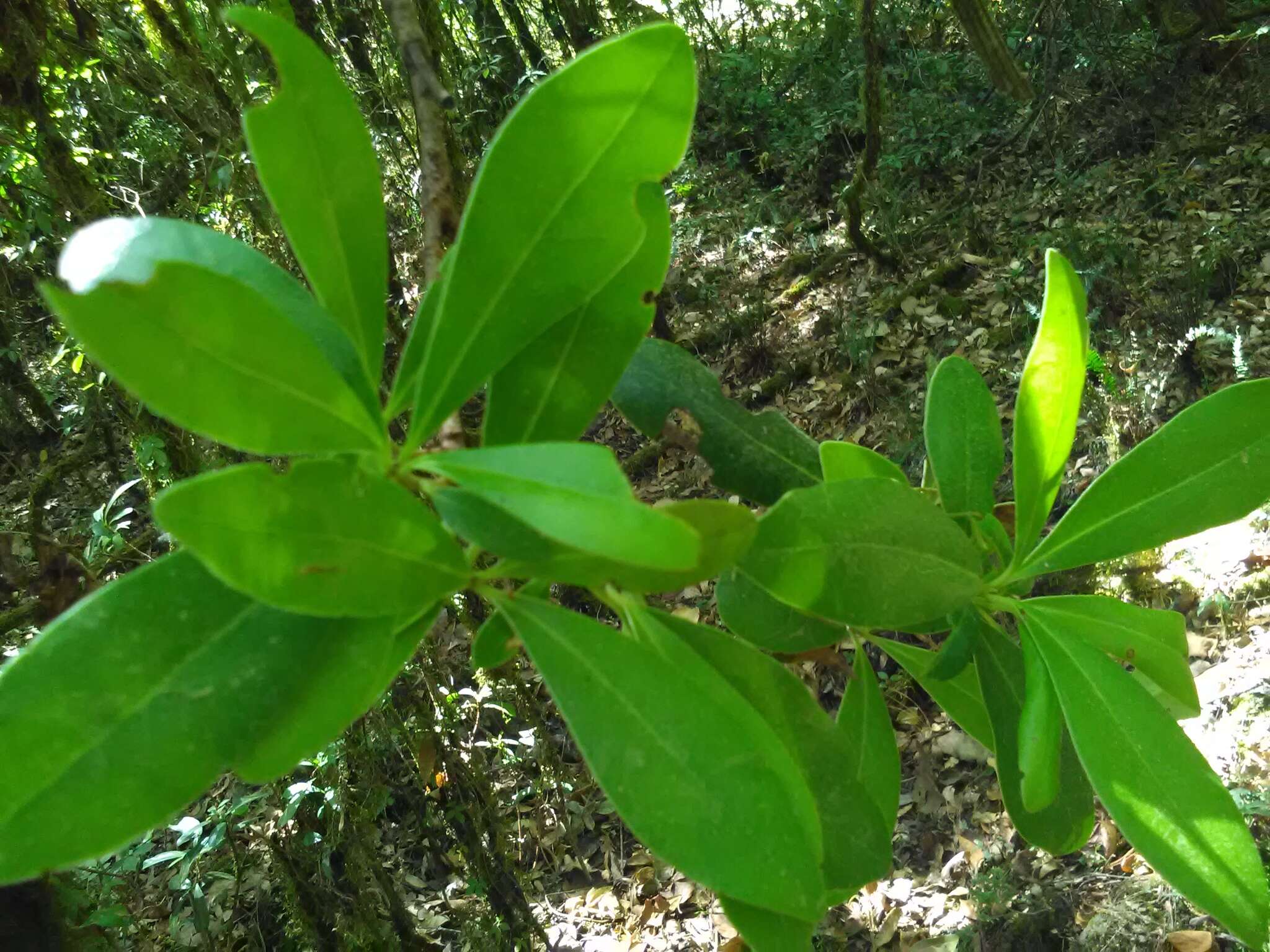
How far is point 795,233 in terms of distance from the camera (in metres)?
4.23

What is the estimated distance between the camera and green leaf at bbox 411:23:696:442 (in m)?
0.40

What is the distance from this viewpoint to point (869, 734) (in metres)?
0.62

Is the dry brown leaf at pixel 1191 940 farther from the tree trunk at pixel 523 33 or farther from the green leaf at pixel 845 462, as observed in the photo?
the tree trunk at pixel 523 33

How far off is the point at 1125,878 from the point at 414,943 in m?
1.47

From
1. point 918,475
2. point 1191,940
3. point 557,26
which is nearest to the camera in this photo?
point 1191,940

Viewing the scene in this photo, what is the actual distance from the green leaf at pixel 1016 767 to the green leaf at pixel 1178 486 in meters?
Result: 0.06

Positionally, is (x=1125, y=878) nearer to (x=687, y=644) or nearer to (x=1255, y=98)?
(x=687, y=644)

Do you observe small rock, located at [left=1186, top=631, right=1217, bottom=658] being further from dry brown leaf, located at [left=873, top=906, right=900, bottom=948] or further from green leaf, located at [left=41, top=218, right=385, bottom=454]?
green leaf, located at [left=41, top=218, right=385, bottom=454]

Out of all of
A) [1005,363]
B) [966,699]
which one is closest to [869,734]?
[966,699]

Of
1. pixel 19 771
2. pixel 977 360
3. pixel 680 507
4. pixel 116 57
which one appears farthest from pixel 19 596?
pixel 977 360

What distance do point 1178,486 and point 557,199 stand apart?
0.45 meters

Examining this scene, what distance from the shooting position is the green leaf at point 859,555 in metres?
0.45

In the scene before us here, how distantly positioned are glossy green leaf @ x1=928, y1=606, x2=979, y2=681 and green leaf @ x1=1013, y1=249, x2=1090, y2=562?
0.20ft

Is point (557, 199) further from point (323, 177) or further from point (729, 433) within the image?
point (729, 433)
